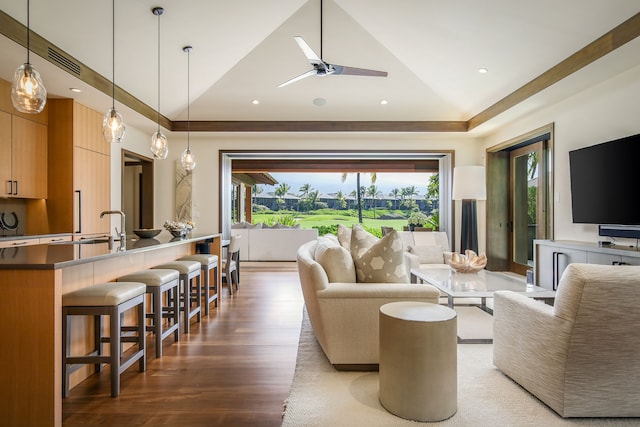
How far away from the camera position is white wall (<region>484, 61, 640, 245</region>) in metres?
3.90

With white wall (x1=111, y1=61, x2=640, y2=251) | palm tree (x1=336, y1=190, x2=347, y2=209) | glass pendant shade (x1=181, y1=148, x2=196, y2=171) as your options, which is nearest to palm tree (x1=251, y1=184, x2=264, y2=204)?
palm tree (x1=336, y1=190, x2=347, y2=209)

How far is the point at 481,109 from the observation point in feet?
20.1

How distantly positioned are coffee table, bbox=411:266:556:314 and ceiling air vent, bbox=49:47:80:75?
13.5 ft

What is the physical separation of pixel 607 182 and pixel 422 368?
322 cm

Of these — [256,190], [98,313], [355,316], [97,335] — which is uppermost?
[256,190]

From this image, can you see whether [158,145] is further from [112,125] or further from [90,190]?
[90,190]

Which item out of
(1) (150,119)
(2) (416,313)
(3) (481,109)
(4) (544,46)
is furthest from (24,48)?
Result: (3) (481,109)

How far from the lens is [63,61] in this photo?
3832 mm

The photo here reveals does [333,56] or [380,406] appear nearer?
[380,406]

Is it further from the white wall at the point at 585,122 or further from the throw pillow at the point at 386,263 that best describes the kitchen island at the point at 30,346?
the white wall at the point at 585,122

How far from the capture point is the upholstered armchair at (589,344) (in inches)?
72.2

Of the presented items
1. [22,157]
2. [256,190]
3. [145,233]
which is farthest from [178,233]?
[256,190]

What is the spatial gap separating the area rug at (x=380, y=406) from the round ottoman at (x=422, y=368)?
0.06 metres

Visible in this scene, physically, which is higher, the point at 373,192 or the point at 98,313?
the point at 373,192
